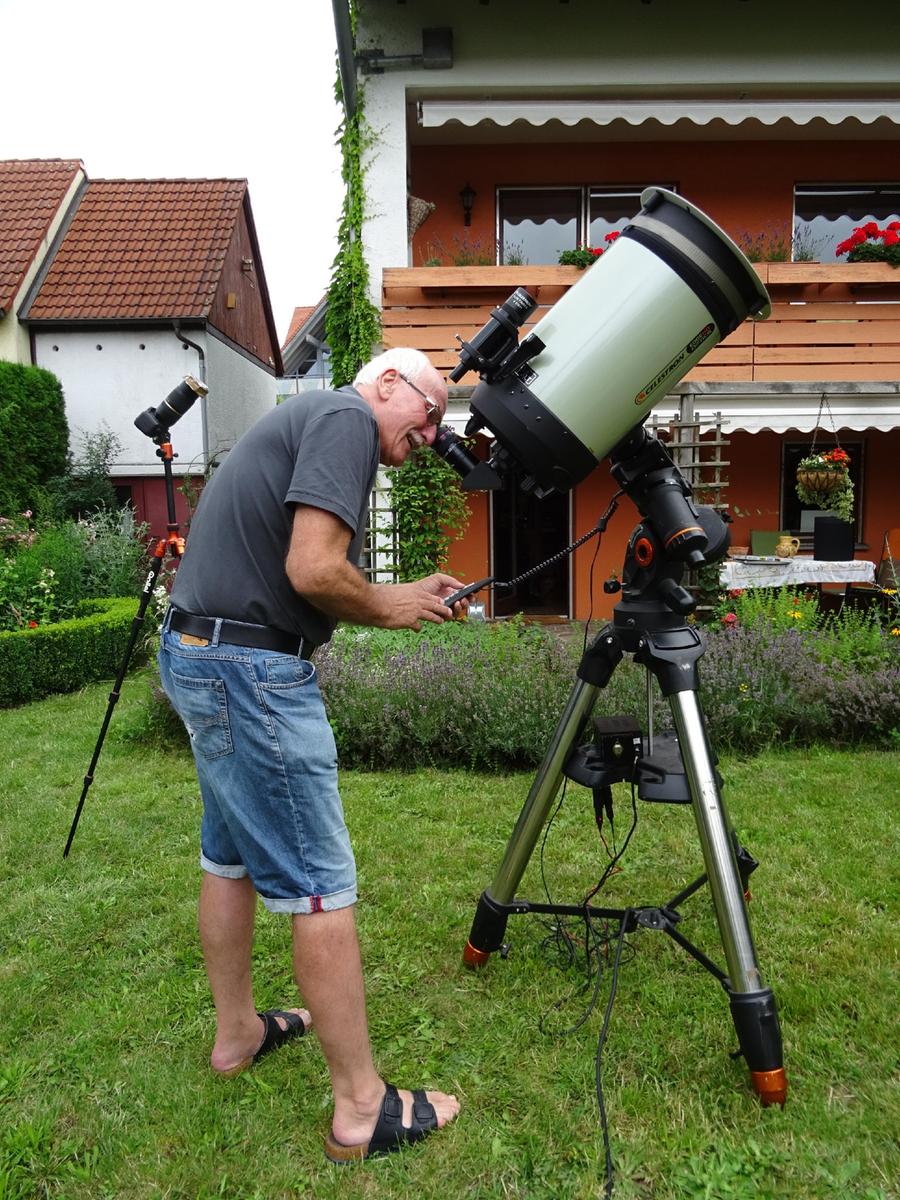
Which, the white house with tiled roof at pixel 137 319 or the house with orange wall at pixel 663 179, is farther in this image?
the white house with tiled roof at pixel 137 319

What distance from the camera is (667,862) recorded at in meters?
3.15

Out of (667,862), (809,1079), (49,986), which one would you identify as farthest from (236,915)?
(667,862)

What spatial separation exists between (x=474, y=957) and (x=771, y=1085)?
0.89 m

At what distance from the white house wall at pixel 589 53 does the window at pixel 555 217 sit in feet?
4.06

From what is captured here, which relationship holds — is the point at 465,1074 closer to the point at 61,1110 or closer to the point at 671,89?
the point at 61,1110

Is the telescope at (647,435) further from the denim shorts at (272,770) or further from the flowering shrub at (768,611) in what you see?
the flowering shrub at (768,611)

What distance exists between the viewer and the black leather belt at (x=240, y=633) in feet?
5.80

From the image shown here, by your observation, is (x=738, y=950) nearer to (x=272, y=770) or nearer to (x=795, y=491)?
(x=272, y=770)

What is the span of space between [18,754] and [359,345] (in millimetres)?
4714

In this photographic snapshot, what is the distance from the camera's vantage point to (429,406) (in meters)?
1.91

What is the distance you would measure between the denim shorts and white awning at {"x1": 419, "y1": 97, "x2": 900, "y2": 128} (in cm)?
695

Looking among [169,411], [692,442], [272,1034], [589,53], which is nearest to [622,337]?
[272,1034]

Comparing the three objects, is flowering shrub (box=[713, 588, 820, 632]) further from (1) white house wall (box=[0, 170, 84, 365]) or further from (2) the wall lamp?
(1) white house wall (box=[0, 170, 84, 365])

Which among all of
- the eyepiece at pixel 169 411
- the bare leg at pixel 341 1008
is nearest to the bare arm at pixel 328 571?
the bare leg at pixel 341 1008
